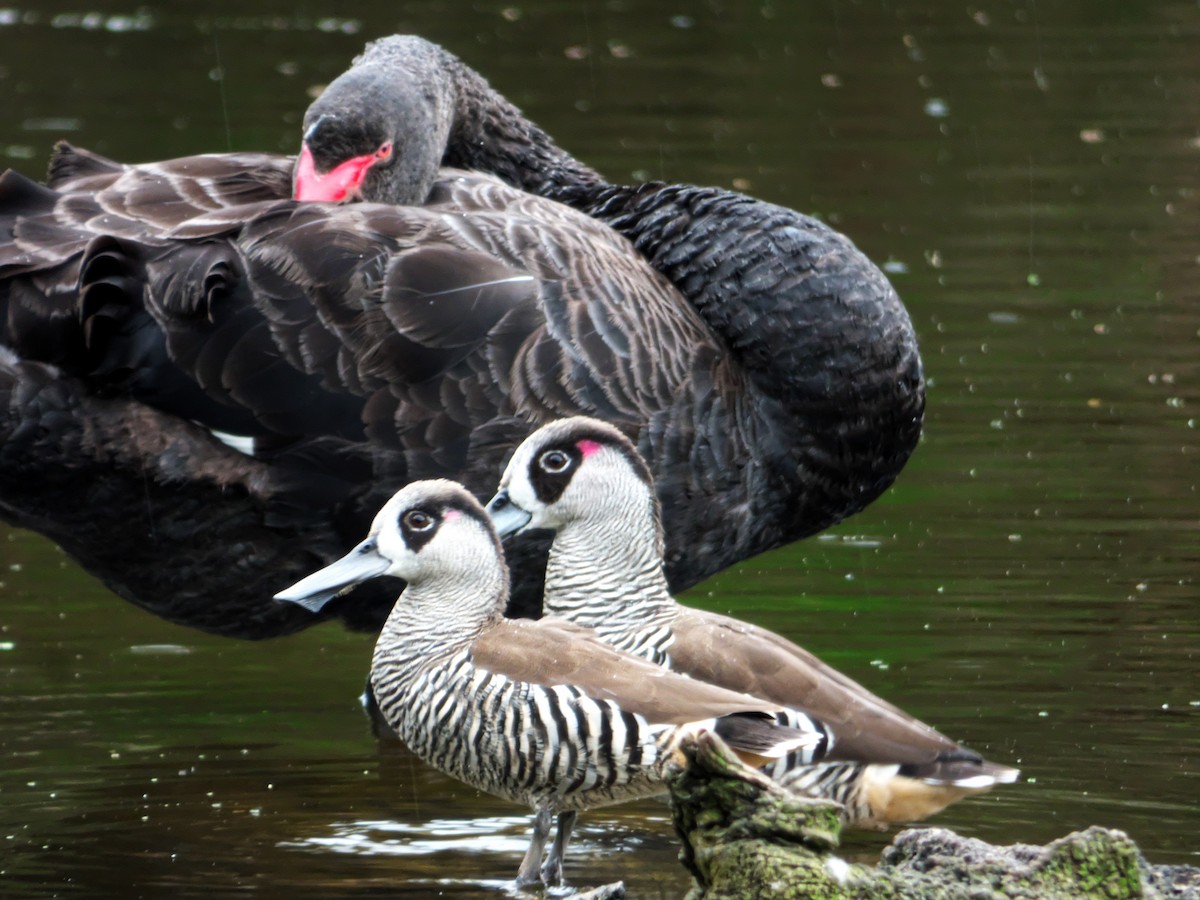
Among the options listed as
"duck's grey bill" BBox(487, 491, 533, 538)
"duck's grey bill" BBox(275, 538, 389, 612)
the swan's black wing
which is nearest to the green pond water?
the swan's black wing

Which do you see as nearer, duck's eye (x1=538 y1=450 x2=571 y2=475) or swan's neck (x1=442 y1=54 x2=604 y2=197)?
duck's eye (x1=538 y1=450 x2=571 y2=475)

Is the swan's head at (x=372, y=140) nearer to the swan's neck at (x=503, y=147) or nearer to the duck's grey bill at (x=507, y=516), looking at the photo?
the swan's neck at (x=503, y=147)

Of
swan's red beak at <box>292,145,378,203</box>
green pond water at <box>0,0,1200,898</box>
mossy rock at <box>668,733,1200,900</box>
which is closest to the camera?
mossy rock at <box>668,733,1200,900</box>

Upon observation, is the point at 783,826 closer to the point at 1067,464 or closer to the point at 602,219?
the point at 602,219

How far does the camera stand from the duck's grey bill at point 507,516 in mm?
6254

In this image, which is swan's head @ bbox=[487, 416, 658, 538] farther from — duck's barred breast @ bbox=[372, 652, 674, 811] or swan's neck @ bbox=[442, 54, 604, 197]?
swan's neck @ bbox=[442, 54, 604, 197]

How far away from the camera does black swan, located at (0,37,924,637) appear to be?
6805 millimetres

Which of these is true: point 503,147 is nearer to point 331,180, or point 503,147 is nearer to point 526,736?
point 331,180

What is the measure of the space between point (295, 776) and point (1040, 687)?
95.3 inches

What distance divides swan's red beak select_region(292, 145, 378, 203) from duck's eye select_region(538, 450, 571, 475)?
160 centimetres

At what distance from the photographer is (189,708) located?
7.48 meters

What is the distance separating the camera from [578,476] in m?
6.16

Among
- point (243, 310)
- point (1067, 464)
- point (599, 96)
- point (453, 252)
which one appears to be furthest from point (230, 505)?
point (599, 96)

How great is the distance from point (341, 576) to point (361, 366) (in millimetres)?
1058
